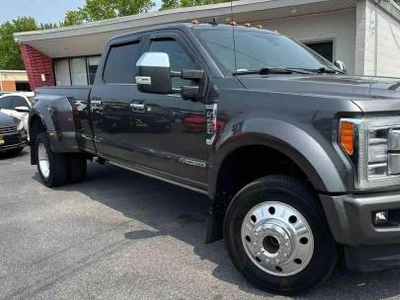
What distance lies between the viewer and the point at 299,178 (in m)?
3.31

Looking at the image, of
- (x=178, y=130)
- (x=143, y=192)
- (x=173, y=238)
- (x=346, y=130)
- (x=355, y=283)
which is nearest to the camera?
(x=346, y=130)

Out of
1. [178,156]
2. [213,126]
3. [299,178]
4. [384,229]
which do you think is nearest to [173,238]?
[178,156]

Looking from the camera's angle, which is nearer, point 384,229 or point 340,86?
point 384,229

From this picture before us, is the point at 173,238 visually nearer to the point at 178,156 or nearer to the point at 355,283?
the point at 178,156

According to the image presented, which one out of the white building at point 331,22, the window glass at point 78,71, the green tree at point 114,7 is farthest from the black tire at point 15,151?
the green tree at point 114,7

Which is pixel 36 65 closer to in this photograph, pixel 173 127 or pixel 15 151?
pixel 15 151

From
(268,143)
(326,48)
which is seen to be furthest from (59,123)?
(326,48)

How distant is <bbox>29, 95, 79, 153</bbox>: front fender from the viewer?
243 inches

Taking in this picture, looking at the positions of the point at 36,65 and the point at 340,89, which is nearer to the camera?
the point at 340,89

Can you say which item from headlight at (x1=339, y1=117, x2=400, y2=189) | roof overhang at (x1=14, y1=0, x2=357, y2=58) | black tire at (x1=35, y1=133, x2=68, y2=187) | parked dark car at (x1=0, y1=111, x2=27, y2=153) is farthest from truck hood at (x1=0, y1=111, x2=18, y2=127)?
headlight at (x1=339, y1=117, x2=400, y2=189)

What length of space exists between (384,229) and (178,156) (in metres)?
2.00

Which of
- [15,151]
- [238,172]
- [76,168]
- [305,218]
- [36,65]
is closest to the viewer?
[305,218]

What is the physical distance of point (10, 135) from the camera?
10492mm

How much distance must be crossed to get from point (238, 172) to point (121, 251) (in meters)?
1.38
